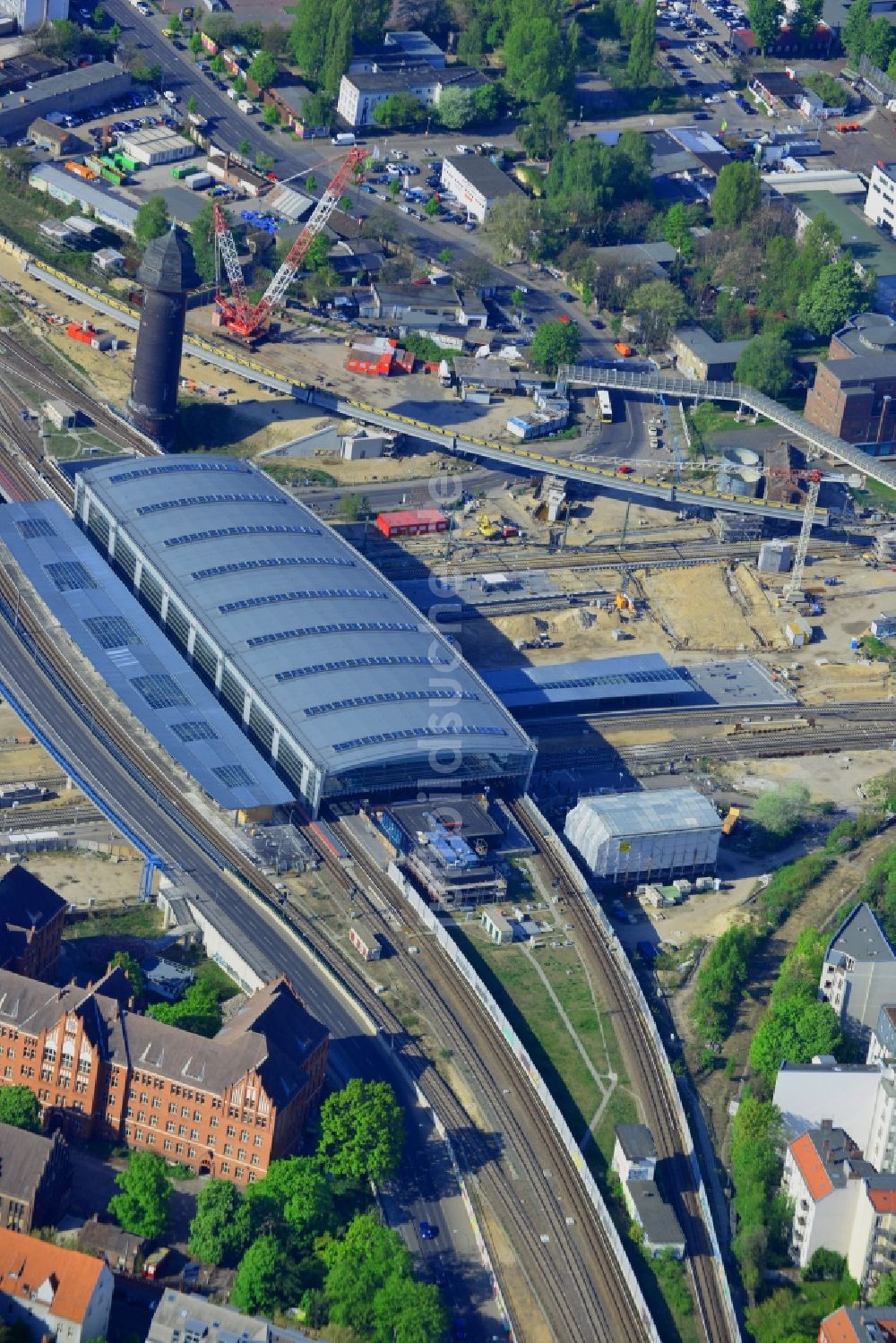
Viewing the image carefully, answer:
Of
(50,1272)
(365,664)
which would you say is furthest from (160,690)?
(50,1272)

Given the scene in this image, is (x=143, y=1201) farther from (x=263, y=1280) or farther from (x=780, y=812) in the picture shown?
(x=780, y=812)

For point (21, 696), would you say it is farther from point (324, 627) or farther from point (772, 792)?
point (772, 792)

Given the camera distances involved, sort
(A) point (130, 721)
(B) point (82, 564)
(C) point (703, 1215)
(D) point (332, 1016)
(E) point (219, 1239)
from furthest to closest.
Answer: (B) point (82, 564), (A) point (130, 721), (D) point (332, 1016), (C) point (703, 1215), (E) point (219, 1239)

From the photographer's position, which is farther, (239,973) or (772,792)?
(772,792)

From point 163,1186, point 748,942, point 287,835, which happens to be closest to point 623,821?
point 748,942

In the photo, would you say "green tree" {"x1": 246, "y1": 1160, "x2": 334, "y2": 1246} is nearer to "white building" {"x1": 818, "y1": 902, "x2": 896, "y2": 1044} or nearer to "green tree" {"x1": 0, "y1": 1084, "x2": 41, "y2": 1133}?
"green tree" {"x1": 0, "y1": 1084, "x2": 41, "y2": 1133}

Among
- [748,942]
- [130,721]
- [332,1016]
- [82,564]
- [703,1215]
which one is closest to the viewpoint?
[703,1215]

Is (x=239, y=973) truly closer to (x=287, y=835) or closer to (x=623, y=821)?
(x=287, y=835)
